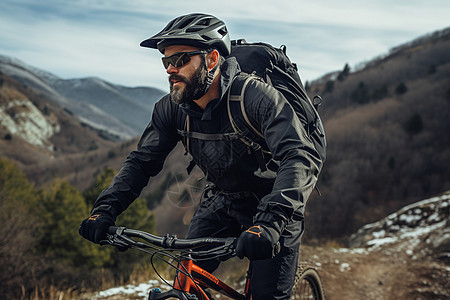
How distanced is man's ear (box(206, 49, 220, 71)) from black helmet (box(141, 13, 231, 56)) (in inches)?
1.9

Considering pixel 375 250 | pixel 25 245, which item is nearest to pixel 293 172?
pixel 375 250

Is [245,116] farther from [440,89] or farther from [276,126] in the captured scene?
[440,89]

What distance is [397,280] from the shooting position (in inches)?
302

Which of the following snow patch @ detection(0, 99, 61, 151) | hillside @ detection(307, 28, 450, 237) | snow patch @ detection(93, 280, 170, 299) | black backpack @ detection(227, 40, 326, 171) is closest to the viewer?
black backpack @ detection(227, 40, 326, 171)

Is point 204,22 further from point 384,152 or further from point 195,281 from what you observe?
point 384,152

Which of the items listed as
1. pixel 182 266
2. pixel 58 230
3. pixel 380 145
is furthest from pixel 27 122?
pixel 182 266

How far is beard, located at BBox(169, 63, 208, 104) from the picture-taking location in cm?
272

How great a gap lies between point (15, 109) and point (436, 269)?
155637 millimetres

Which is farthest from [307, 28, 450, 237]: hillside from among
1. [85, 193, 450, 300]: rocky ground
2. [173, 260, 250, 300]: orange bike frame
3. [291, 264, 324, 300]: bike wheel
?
[173, 260, 250, 300]: orange bike frame

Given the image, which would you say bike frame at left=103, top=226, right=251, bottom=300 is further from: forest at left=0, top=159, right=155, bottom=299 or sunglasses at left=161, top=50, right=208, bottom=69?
forest at left=0, top=159, right=155, bottom=299

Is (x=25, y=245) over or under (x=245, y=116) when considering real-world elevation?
A: under

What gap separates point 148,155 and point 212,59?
855 mm

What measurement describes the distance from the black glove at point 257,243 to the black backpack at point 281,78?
0.75 meters

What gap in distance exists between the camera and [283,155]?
2498 millimetres
